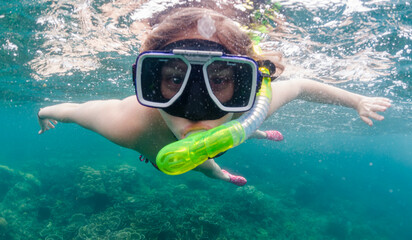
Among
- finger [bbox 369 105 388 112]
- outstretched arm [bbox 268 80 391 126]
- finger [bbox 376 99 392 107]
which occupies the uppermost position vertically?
finger [bbox 376 99 392 107]

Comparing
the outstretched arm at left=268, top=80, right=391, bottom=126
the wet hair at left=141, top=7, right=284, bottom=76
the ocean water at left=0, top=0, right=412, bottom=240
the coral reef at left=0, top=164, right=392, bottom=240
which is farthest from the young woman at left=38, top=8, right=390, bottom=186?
the coral reef at left=0, top=164, right=392, bottom=240


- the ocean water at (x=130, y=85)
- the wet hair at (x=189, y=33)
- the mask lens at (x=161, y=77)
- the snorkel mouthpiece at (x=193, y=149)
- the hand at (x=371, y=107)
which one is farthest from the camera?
the ocean water at (x=130, y=85)

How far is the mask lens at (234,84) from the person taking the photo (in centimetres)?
250

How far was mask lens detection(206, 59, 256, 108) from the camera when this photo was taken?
2.50m

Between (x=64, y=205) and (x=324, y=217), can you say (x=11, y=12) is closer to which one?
(x=64, y=205)

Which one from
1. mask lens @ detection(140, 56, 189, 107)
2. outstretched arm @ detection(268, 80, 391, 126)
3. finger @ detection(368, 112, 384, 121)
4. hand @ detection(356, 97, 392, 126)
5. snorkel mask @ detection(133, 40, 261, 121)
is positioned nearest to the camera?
snorkel mask @ detection(133, 40, 261, 121)

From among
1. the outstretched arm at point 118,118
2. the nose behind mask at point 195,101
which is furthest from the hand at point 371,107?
the outstretched arm at point 118,118

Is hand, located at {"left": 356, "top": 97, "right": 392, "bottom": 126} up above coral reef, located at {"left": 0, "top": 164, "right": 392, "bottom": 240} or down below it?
above

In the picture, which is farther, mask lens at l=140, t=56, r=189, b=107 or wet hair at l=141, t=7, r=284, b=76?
wet hair at l=141, t=7, r=284, b=76

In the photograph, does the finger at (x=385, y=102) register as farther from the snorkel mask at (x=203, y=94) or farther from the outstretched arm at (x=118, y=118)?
the outstretched arm at (x=118, y=118)

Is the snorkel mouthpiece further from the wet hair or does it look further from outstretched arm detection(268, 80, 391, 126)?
outstretched arm detection(268, 80, 391, 126)

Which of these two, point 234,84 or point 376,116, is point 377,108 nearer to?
point 376,116

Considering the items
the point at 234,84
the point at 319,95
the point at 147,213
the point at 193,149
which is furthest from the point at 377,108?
the point at 147,213

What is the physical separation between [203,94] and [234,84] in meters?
0.49
